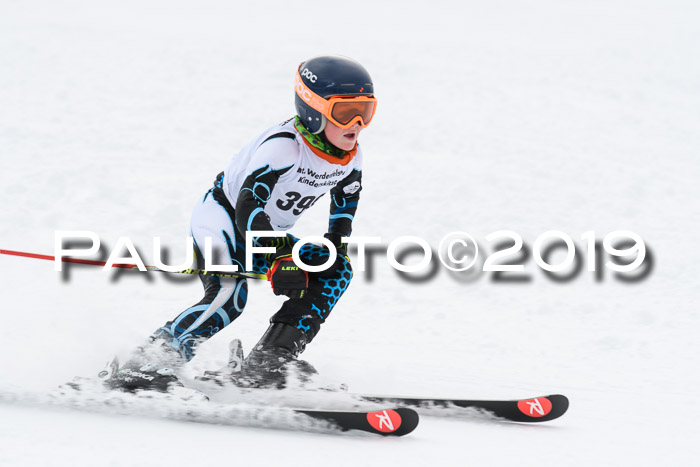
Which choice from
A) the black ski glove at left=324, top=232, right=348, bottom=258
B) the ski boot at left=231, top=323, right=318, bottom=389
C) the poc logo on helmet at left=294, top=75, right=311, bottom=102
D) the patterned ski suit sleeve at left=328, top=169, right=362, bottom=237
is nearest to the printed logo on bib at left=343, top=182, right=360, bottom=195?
the patterned ski suit sleeve at left=328, top=169, right=362, bottom=237

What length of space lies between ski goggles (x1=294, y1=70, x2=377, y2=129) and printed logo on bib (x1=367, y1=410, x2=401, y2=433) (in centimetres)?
131

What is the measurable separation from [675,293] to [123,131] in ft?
23.2

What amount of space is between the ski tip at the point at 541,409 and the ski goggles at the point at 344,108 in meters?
1.47

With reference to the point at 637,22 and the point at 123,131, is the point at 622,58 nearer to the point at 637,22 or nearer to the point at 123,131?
the point at 637,22

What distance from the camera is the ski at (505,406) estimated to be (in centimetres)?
363

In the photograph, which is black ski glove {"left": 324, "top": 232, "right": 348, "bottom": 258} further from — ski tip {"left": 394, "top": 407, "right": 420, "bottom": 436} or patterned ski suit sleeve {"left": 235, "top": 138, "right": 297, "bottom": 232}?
ski tip {"left": 394, "top": 407, "right": 420, "bottom": 436}

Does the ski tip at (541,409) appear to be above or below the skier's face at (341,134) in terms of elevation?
below

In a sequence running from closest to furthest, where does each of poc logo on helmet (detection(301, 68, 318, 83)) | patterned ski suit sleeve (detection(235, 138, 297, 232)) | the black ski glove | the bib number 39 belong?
patterned ski suit sleeve (detection(235, 138, 297, 232)), poc logo on helmet (detection(301, 68, 318, 83)), the bib number 39, the black ski glove

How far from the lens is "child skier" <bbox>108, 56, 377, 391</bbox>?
3.64m

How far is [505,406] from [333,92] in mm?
1616

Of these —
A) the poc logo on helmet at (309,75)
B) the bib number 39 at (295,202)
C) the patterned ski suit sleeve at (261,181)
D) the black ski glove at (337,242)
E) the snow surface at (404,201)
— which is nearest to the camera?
the snow surface at (404,201)

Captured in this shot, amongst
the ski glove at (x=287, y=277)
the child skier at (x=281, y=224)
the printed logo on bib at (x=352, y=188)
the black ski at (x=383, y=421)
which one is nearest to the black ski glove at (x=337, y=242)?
the child skier at (x=281, y=224)

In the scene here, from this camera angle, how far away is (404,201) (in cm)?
844

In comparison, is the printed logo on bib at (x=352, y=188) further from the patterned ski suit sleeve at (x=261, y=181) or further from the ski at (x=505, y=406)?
the ski at (x=505, y=406)
